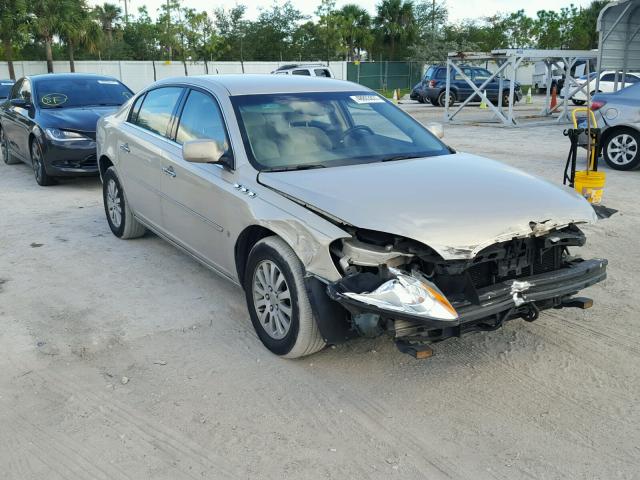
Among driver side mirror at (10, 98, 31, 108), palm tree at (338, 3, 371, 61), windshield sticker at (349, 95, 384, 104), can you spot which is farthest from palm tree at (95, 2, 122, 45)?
windshield sticker at (349, 95, 384, 104)

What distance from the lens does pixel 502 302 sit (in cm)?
337

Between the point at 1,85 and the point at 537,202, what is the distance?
51.0ft

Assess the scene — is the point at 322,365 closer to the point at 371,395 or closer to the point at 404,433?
the point at 371,395

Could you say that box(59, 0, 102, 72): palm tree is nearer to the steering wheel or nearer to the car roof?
the car roof

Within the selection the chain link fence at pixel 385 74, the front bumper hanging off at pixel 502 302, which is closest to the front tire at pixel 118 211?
the front bumper hanging off at pixel 502 302

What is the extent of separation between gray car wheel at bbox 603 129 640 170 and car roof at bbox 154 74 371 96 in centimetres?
650

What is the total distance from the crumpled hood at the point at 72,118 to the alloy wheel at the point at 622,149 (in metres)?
7.67

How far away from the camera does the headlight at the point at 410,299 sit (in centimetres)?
312

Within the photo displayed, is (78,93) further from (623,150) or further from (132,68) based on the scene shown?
(132,68)

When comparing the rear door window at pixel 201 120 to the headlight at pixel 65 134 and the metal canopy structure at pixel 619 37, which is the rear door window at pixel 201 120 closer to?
the headlight at pixel 65 134

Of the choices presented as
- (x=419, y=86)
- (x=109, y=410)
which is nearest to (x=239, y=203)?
(x=109, y=410)

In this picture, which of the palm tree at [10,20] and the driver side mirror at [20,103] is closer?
the driver side mirror at [20,103]

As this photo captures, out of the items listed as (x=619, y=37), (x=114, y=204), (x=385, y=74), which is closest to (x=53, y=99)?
(x=114, y=204)

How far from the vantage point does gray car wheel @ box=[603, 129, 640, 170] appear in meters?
9.88
